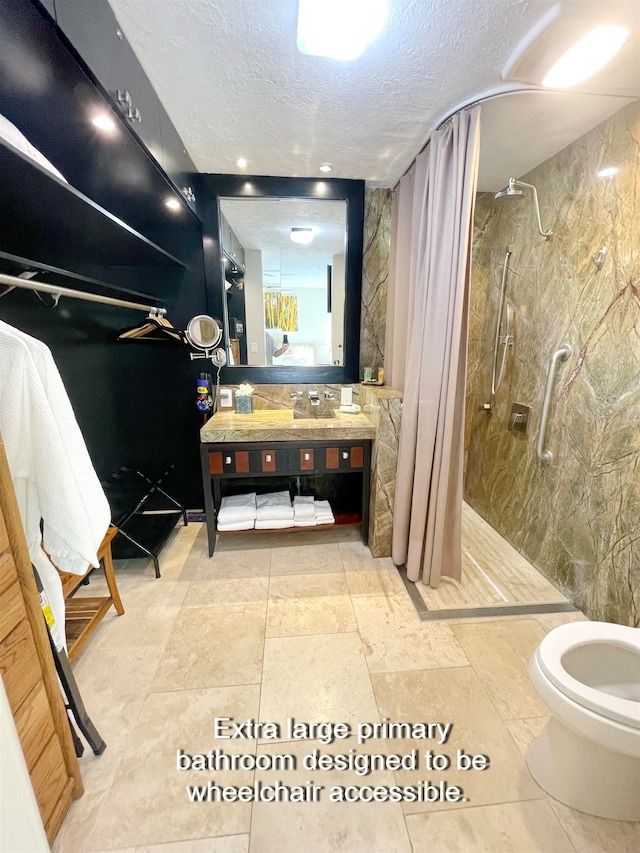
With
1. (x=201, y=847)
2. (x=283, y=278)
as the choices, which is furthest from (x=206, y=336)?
(x=201, y=847)

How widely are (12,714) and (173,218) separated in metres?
2.24

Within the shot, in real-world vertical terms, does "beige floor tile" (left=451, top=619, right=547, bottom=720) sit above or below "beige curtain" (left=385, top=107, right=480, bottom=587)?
below

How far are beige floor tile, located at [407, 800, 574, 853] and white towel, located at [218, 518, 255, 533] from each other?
1.48 m

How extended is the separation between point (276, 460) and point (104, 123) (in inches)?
64.0

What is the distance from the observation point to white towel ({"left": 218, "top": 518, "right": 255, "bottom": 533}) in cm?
215

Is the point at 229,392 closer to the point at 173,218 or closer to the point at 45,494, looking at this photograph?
the point at 173,218

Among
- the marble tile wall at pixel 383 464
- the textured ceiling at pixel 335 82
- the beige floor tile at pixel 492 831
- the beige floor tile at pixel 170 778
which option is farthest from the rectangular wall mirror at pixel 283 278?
the beige floor tile at pixel 492 831

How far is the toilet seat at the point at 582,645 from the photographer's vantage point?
890mm

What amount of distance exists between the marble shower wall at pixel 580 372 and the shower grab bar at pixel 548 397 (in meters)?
0.04

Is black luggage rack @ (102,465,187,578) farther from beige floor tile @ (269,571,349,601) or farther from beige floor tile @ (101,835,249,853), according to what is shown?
beige floor tile @ (101,835,249,853)

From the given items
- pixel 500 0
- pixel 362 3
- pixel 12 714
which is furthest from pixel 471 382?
pixel 12 714

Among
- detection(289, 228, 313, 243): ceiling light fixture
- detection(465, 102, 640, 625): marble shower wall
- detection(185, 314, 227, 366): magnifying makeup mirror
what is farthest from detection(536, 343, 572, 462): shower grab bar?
detection(185, 314, 227, 366): magnifying makeup mirror

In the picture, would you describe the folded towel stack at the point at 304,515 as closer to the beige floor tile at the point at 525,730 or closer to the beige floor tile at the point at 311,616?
the beige floor tile at the point at 311,616

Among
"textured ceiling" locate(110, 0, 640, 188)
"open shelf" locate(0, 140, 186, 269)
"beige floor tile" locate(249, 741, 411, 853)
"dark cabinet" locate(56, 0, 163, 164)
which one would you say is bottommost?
"beige floor tile" locate(249, 741, 411, 853)
